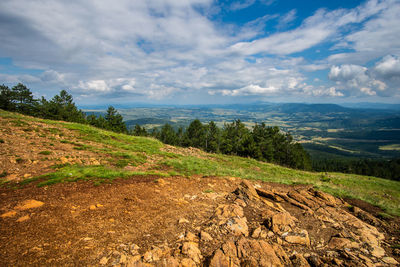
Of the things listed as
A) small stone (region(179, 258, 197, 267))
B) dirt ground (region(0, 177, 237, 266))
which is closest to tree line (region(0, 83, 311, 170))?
dirt ground (region(0, 177, 237, 266))

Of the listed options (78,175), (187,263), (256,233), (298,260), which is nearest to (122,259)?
(187,263)

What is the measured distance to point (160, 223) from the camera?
6066 mm

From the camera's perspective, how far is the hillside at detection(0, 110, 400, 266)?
4.65 metres

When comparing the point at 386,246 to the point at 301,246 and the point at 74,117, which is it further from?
the point at 74,117

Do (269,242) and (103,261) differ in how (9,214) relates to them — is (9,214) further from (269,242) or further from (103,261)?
(269,242)

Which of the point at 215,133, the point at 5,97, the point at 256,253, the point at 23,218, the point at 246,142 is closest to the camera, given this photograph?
the point at 256,253

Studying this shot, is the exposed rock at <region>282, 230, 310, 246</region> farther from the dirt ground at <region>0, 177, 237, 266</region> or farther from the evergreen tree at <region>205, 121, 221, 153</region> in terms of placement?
the evergreen tree at <region>205, 121, 221, 153</region>

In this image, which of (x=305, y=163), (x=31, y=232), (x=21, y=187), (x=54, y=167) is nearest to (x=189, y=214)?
(x=31, y=232)

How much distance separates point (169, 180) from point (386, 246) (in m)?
10.2

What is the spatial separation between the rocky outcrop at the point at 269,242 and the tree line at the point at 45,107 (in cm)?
6328

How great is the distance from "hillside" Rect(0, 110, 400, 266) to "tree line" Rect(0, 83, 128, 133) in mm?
56008

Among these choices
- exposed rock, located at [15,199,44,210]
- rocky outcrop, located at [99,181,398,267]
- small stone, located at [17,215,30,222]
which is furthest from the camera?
exposed rock, located at [15,199,44,210]

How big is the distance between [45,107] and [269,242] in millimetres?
72613

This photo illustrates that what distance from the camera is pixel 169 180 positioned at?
34.8 feet
